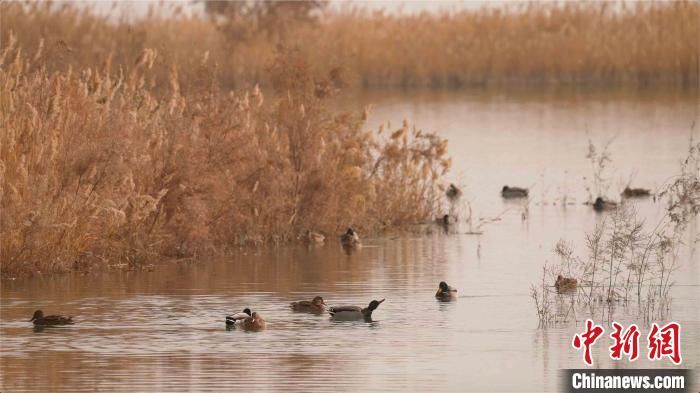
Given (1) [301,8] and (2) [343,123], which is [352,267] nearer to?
(2) [343,123]

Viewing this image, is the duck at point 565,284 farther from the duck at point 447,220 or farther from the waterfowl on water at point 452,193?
the waterfowl on water at point 452,193

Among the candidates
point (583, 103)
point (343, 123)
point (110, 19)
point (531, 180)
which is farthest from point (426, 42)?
point (343, 123)

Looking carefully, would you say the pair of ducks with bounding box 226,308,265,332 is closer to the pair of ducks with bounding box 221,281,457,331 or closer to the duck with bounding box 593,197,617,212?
the pair of ducks with bounding box 221,281,457,331

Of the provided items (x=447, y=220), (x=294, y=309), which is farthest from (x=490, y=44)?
(x=294, y=309)

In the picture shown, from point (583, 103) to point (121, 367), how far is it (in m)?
33.0

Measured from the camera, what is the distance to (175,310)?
16.6 m

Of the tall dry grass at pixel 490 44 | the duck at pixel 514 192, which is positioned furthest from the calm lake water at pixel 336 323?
the tall dry grass at pixel 490 44

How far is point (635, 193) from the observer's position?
26344mm

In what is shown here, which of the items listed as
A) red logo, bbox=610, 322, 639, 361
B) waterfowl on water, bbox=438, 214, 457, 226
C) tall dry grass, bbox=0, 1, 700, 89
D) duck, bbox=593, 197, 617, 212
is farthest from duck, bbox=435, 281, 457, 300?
tall dry grass, bbox=0, 1, 700, 89

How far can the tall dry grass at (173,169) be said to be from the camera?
1845 cm

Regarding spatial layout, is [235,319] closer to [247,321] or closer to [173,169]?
[247,321]

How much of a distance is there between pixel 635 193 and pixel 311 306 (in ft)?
36.1

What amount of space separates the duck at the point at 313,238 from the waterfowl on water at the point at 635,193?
6.44 m

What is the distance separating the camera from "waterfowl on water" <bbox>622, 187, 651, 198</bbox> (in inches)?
1031
